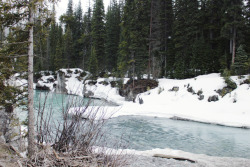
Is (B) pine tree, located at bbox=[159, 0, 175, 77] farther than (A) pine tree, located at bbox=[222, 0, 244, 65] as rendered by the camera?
Yes

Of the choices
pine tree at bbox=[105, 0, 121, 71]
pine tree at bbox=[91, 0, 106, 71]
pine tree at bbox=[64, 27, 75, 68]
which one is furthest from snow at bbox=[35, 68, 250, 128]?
pine tree at bbox=[64, 27, 75, 68]

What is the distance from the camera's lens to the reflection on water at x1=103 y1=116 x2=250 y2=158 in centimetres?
825

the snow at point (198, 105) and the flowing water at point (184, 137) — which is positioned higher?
the snow at point (198, 105)

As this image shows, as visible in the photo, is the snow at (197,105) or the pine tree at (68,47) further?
the pine tree at (68,47)

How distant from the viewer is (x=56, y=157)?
2994 millimetres

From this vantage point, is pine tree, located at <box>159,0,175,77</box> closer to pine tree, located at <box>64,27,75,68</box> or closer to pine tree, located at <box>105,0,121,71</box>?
pine tree, located at <box>105,0,121,71</box>

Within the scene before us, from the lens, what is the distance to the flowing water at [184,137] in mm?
8234

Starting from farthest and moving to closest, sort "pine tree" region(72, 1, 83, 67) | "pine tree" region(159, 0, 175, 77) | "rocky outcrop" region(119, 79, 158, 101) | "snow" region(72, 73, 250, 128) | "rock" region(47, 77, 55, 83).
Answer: "pine tree" region(72, 1, 83, 67), "rock" region(47, 77, 55, 83), "pine tree" region(159, 0, 175, 77), "rocky outcrop" region(119, 79, 158, 101), "snow" region(72, 73, 250, 128)

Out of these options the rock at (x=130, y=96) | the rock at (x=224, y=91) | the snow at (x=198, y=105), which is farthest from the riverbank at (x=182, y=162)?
the rock at (x=130, y=96)

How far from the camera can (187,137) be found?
9961 millimetres

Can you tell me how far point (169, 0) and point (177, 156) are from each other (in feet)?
88.5

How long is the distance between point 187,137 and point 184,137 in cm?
17

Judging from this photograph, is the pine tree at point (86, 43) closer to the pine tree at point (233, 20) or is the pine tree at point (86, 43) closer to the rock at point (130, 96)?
the rock at point (130, 96)

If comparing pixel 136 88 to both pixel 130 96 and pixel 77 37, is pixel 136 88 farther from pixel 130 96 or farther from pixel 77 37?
pixel 77 37
